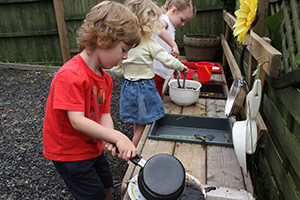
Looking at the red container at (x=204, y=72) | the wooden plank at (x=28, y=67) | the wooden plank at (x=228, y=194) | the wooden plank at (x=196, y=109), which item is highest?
the wooden plank at (x=228, y=194)

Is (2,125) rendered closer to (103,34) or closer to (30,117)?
(30,117)

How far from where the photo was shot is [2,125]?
3.30 metres

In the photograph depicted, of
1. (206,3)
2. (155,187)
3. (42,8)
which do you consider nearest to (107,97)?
(155,187)

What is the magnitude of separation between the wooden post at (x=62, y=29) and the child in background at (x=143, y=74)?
11.7 feet

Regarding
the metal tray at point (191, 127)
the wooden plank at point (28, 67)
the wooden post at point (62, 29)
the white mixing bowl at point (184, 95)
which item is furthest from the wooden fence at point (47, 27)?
the metal tray at point (191, 127)

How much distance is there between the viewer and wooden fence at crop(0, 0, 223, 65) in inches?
200

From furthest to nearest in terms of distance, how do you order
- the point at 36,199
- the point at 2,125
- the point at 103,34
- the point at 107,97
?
1. the point at 2,125
2. the point at 36,199
3. the point at 107,97
4. the point at 103,34

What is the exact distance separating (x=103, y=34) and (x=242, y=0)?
2.43ft

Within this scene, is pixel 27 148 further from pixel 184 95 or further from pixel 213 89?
→ pixel 213 89

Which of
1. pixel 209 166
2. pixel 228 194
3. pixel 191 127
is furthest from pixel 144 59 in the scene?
pixel 228 194

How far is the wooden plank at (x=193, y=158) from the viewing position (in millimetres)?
1625

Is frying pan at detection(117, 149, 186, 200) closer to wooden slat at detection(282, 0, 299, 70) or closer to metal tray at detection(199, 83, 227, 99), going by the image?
wooden slat at detection(282, 0, 299, 70)

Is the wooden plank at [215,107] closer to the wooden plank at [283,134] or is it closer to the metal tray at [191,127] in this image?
the metal tray at [191,127]

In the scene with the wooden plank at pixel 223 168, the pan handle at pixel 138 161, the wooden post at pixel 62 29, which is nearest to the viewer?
the pan handle at pixel 138 161
